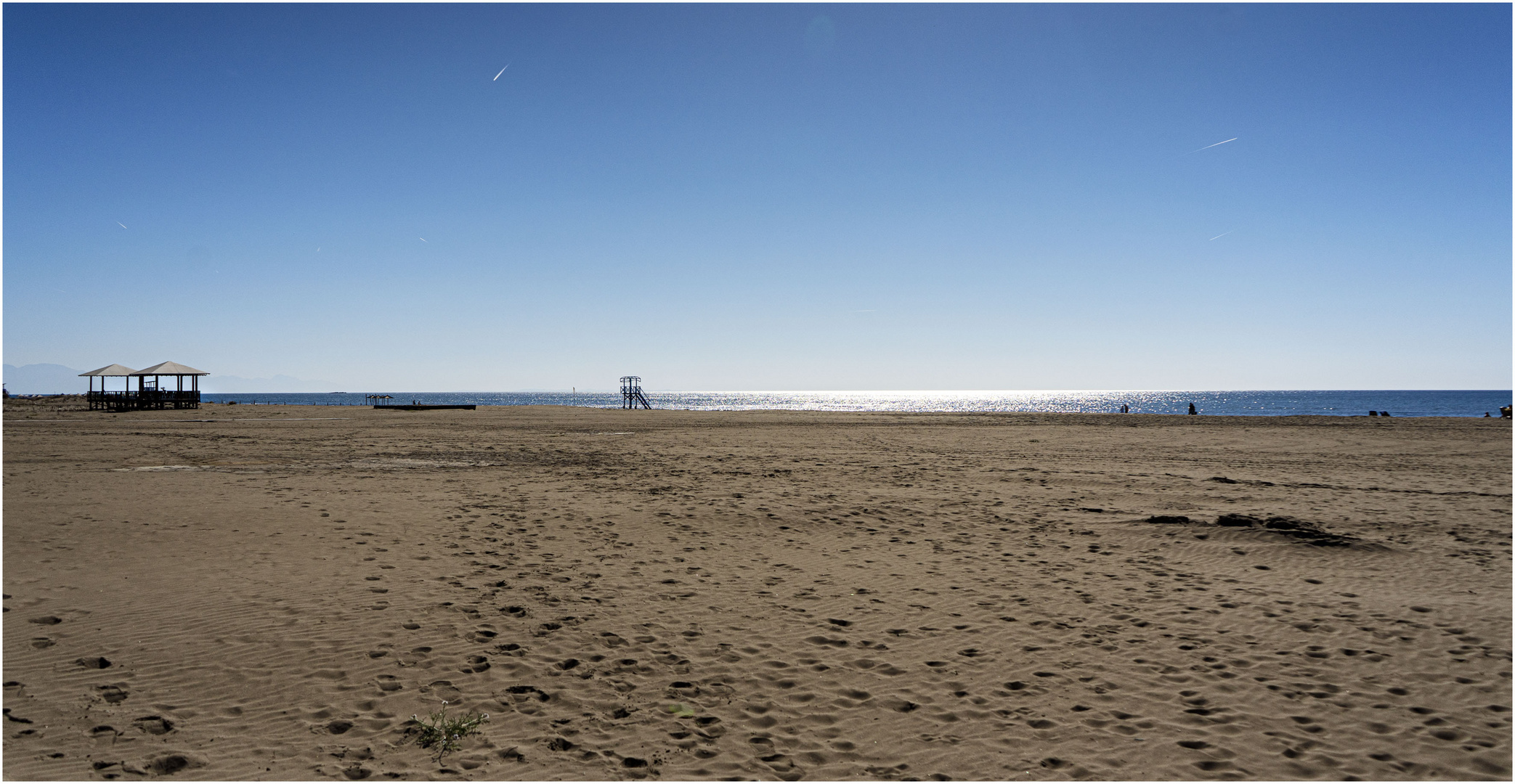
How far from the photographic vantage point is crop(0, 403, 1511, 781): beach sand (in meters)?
4.56

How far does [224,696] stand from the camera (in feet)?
16.9

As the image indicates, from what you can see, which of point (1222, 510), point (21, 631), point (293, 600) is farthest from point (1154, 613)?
point (21, 631)

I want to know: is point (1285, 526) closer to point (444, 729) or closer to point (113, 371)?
point (444, 729)

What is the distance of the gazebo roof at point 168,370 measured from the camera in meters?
51.1

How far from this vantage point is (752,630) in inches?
267

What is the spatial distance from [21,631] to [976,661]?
8213 mm

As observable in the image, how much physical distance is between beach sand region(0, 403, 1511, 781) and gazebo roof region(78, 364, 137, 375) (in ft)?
156

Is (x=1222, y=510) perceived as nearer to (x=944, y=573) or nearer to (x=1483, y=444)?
(x=944, y=573)

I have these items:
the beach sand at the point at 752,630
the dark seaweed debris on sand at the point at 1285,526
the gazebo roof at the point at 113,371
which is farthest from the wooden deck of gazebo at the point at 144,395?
the dark seaweed debris on sand at the point at 1285,526

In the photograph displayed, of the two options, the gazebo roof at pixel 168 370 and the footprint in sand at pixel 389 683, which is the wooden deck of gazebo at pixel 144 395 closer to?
the gazebo roof at pixel 168 370

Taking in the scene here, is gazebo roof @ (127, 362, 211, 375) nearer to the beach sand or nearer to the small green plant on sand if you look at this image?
the beach sand

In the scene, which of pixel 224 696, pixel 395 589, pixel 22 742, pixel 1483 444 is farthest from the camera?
pixel 1483 444

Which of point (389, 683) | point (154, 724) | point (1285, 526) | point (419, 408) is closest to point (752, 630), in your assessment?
point (389, 683)

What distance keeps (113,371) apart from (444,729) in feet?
215
